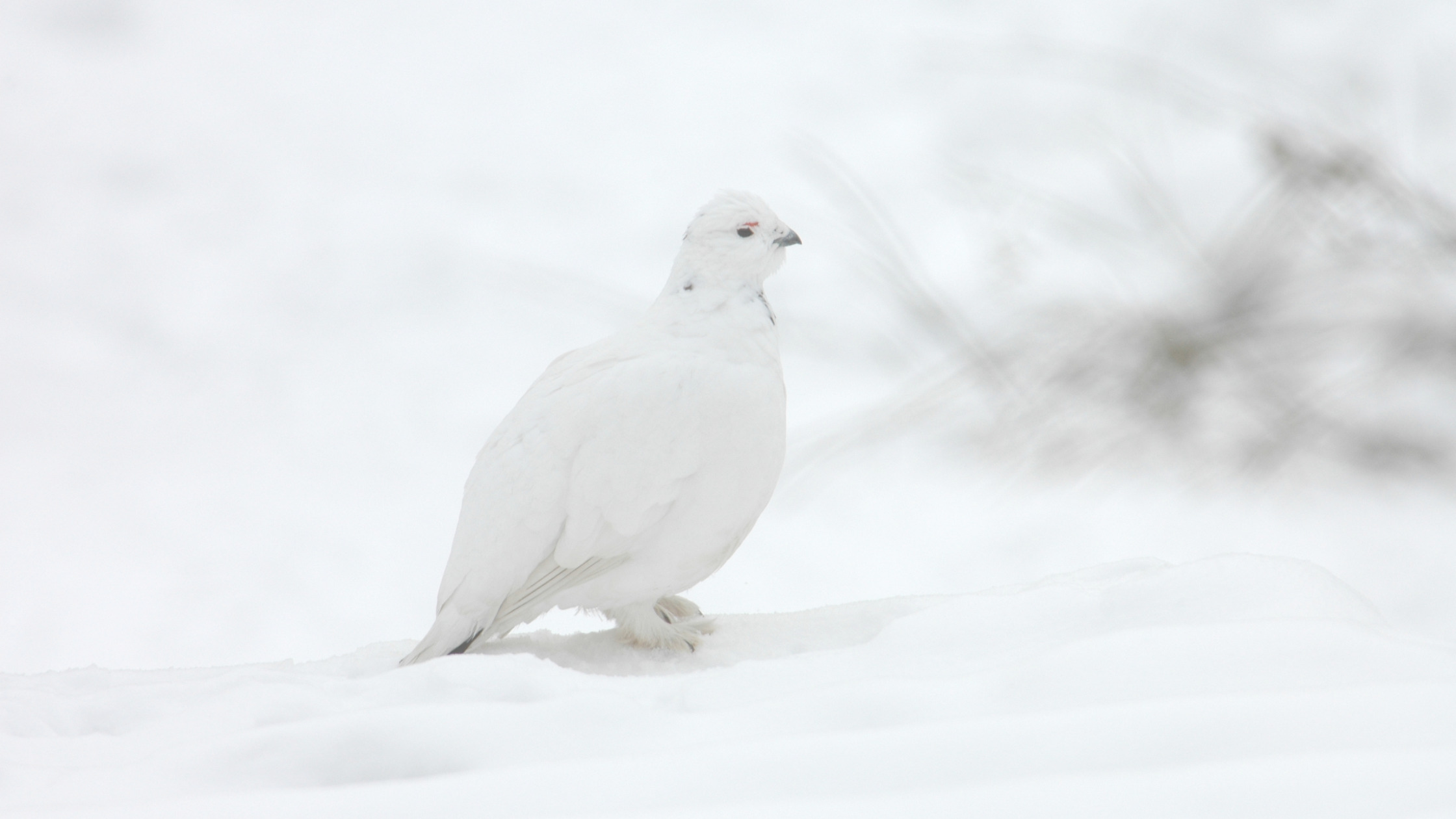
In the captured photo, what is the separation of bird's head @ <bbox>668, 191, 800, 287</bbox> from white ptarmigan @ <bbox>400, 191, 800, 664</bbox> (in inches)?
1.9

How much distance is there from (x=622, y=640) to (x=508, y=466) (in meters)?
0.31

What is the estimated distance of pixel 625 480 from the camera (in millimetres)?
1295

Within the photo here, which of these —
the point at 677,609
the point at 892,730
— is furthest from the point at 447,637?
the point at 892,730

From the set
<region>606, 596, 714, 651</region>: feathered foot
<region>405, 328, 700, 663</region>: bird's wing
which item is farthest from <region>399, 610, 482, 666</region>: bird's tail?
<region>606, 596, 714, 651</region>: feathered foot

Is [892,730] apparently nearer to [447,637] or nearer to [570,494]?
[570,494]

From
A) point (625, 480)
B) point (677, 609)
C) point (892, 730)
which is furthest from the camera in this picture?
point (677, 609)

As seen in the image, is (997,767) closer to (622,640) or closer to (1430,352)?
(1430,352)

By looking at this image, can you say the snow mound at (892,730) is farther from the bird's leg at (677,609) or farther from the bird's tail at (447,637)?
the bird's leg at (677,609)

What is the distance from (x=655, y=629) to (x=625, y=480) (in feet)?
0.88

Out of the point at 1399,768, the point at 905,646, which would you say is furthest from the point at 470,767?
the point at 1399,768

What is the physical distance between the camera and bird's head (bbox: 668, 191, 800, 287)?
1446 millimetres

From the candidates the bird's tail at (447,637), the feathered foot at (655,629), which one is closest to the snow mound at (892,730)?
the bird's tail at (447,637)

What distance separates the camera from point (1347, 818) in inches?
21.5

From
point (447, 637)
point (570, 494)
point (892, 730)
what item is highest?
point (570, 494)
